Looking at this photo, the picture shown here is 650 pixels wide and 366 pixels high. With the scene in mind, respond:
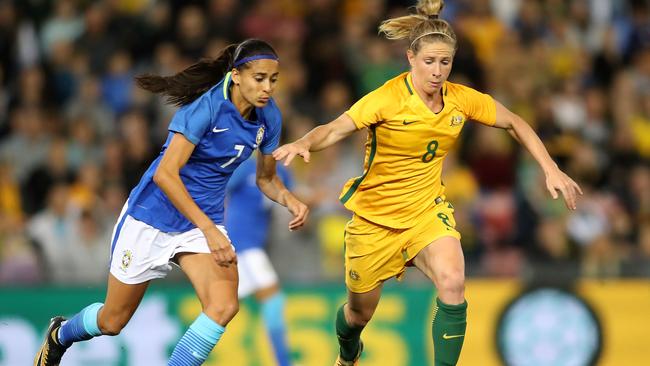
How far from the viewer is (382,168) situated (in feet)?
22.1

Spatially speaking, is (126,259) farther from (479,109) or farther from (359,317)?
(479,109)

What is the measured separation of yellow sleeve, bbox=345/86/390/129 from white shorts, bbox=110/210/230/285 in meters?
0.97

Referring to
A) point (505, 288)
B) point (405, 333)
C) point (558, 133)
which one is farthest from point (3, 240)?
point (558, 133)

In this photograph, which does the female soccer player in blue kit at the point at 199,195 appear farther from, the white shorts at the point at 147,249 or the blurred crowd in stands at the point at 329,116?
the blurred crowd in stands at the point at 329,116

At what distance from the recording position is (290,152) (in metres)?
5.95

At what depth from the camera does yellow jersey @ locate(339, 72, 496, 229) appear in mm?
6543

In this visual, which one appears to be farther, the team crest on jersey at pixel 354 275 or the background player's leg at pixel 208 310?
the team crest on jersey at pixel 354 275

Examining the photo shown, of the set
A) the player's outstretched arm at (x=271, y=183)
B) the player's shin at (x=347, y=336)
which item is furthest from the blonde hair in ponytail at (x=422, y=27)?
the player's shin at (x=347, y=336)

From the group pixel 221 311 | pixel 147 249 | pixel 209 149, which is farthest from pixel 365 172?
pixel 147 249

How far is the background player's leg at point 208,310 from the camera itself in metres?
6.25

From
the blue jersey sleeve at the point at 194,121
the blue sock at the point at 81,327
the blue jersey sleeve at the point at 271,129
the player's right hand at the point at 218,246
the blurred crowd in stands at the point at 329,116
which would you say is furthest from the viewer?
the blurred crowd in stands at the point at 329,116

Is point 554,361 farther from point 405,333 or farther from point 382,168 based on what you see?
point 382,168

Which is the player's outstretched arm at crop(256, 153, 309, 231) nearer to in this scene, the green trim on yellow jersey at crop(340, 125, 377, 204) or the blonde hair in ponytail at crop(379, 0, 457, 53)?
the green trim on yellow jersey at crop(340, 125, 377, 204)

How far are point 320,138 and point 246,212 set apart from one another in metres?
3.16
